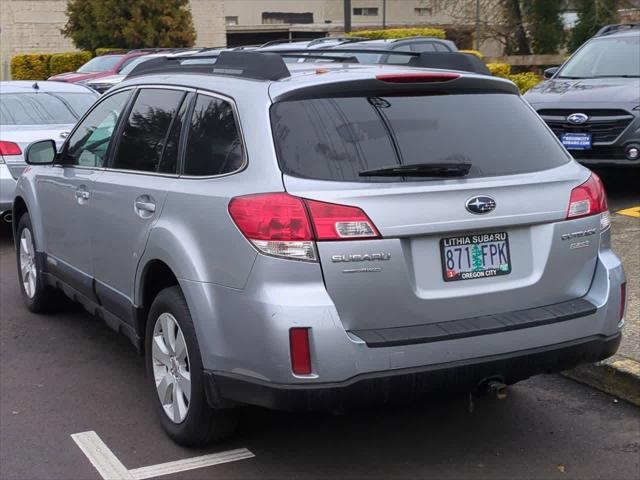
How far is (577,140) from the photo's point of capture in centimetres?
1012

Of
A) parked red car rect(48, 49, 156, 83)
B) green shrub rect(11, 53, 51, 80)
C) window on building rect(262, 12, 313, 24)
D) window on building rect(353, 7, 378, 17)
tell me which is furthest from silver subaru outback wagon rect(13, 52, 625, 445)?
window on building rect(353, 7, 378, 17)

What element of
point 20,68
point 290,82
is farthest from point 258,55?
point 20,68

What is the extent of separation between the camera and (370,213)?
3.90 metres

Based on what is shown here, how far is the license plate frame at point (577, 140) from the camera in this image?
10055 mm

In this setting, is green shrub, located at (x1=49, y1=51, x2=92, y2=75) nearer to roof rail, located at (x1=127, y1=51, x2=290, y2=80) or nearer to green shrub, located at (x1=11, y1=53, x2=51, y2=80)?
green shrub, located at (x1=11, y1=53, x2=51, y2=80)

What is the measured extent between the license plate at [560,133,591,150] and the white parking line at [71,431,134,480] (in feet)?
22.0

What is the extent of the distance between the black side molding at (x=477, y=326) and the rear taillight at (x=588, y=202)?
39 centimetres

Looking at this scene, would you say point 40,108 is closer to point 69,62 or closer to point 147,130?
point 147,130

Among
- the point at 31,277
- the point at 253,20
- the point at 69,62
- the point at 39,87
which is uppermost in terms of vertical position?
the point at 39,87

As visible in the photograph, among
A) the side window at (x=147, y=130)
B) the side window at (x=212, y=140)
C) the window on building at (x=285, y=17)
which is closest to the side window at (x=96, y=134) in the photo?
the side window at (x=147, y=130)

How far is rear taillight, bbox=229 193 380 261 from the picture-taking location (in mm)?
3852

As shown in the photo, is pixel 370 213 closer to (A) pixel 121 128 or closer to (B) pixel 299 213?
(B) pixel 299 213

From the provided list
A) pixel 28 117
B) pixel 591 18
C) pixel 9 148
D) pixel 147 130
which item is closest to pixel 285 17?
pixel 591 18

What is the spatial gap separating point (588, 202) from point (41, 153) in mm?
3605
